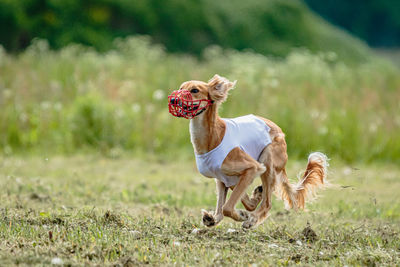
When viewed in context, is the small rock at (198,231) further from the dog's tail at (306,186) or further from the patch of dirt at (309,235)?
the dog's tail at (306,186)

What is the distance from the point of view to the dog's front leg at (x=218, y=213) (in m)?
5.18

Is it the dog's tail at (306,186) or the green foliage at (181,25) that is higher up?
the green foliage at (181,25)

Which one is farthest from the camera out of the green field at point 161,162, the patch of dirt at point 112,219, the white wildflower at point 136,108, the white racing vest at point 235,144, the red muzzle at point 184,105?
the white wildflower at point 136,108

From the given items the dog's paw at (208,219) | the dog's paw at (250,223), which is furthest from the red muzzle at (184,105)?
the dog's paw at (250,223)

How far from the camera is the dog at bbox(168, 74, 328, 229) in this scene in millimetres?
5195

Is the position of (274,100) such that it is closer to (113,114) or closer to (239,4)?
(113,114)

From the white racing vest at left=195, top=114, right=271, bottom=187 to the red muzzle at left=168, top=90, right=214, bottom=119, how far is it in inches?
14.8

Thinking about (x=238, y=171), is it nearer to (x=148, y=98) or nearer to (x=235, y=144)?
(x=235, y=144)

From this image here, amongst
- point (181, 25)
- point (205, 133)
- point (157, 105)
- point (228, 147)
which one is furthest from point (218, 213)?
point (181, 25)

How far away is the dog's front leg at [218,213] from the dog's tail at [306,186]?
827 mm

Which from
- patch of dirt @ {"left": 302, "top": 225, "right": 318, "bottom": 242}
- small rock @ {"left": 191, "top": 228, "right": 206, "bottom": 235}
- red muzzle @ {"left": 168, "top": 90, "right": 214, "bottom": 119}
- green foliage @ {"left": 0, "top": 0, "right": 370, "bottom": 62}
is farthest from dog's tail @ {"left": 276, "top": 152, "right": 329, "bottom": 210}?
green foliage @ {"left": 0, "top": 0, "right": 370, "bottom": 62}

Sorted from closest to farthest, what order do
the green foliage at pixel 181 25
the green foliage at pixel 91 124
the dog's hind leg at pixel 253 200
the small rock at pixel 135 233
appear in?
the small rock at pixel 135 233, the dog's hind leg at pixel 253 200, the green foliage at pixel 91 124, the green foliage at pixel 181 25

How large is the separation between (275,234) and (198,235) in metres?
0.75

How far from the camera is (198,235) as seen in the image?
5039 mm
